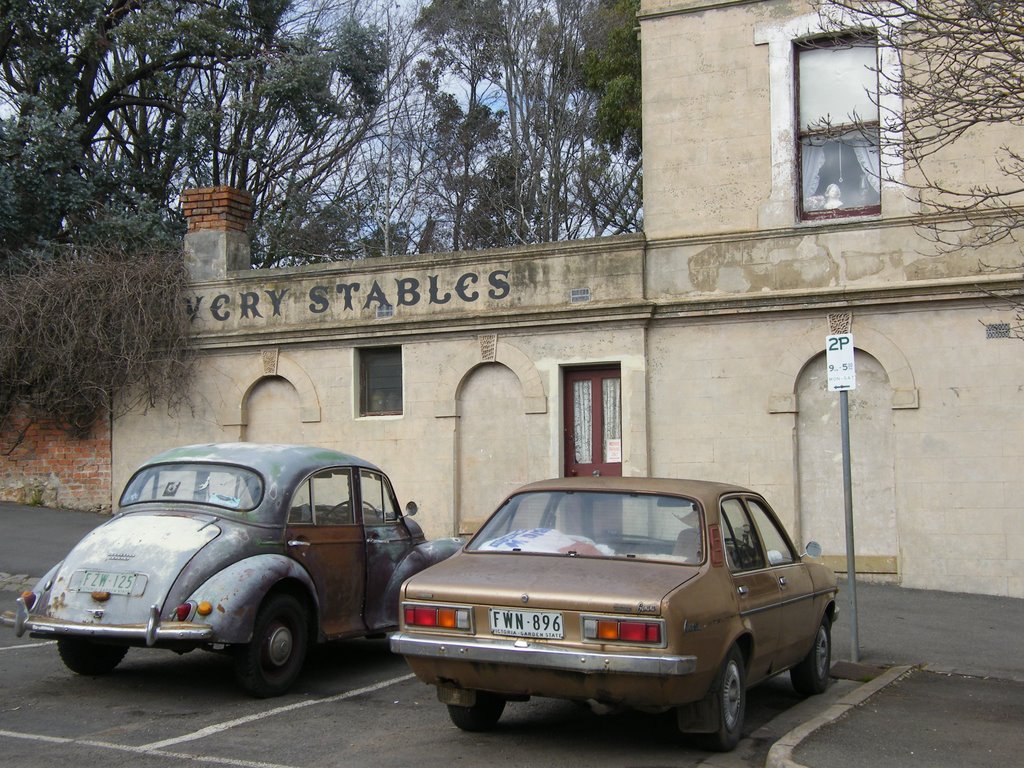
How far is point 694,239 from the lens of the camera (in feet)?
49.9

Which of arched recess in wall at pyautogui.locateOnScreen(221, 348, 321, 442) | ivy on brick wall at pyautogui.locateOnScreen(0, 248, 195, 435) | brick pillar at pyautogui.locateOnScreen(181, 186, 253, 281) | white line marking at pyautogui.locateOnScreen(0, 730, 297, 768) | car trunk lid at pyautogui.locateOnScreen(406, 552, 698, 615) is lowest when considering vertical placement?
white line marking at pyautogui.locateOnScreen(0, 730, 297, 768)

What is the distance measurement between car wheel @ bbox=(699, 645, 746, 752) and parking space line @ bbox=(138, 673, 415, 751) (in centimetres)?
277

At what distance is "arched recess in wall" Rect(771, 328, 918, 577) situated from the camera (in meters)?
14.1

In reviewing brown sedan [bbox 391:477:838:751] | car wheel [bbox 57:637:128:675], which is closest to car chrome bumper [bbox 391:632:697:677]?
brown sedan [bbox 391:477:838:751]

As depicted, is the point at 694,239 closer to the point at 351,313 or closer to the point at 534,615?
the point at 351,313

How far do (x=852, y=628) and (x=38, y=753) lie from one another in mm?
6369

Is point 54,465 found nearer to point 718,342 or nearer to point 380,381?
point 380,381

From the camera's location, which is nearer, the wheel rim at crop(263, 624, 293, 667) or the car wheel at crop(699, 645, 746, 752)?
the car wheel at crop(699, 645, 746, 752)

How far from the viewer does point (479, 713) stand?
6957 mm

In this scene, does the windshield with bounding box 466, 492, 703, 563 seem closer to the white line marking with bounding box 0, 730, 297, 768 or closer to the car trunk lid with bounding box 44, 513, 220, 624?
the white line marking with bounding box 0, 730, 297, 768

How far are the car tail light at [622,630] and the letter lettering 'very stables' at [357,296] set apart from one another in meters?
10.3

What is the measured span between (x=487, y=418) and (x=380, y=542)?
6848 millimetres

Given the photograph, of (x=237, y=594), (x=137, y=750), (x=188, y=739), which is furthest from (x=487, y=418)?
(x=137, y=750)

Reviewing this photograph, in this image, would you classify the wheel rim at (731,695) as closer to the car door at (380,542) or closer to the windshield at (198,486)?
the car door at (380,542)
